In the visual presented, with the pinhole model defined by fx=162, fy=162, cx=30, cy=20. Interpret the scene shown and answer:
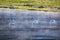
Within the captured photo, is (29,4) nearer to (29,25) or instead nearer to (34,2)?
(34,2)

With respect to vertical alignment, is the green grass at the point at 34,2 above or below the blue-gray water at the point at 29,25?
above

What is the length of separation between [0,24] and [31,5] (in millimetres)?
429

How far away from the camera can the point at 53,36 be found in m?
1.83

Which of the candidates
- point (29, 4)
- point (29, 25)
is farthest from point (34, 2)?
point (29, 25)

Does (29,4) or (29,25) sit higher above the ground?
(29,4)

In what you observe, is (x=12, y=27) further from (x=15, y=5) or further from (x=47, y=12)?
(x=47, y=12)

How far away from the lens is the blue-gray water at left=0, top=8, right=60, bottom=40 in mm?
1835

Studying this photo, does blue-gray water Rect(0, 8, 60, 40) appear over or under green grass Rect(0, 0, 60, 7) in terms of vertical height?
under

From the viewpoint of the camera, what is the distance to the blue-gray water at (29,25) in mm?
1835

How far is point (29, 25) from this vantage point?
1.88 meters

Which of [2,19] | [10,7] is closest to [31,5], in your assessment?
[10,7]

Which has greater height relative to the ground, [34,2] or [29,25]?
[34,2]

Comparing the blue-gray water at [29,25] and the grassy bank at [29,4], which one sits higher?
the grassy bank at [29,4]

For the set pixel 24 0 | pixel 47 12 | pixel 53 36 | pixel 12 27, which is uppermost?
pixel 24 0
